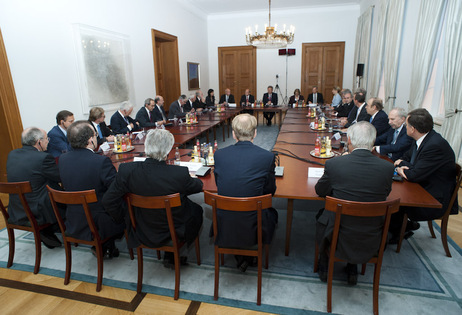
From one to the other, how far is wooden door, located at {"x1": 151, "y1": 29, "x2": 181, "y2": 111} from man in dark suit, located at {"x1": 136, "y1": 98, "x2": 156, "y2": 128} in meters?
2.65

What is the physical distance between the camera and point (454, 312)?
187 centimetres

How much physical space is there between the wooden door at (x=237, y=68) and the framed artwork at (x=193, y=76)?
160cm

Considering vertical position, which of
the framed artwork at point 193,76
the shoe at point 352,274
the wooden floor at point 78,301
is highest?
the framed artwork at point 193,76

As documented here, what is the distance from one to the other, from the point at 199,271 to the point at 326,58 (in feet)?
32.8

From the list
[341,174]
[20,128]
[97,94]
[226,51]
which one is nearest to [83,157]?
[341,174]

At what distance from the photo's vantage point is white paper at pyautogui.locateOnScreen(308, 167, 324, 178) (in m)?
2.45

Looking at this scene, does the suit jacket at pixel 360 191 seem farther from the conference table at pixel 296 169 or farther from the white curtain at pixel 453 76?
the white curtain at pixel 453 76

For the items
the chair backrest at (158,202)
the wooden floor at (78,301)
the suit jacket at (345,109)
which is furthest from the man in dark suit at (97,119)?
the suit jacket at (345,109)

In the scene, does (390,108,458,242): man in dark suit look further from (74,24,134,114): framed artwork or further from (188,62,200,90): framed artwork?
(188,62,200,90): framed artwork

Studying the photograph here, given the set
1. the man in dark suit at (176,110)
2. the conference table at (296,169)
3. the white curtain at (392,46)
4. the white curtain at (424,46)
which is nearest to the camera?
the conference table at (296,169)

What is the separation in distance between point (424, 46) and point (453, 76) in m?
1.04

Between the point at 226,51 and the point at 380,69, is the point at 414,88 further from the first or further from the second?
the point at 226,51

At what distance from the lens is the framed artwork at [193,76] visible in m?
9.38

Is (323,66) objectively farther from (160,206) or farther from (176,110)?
(160,206)
